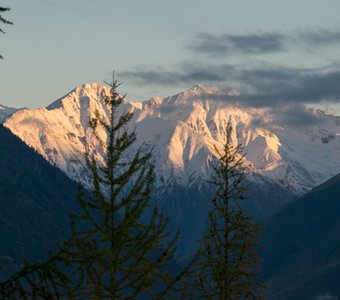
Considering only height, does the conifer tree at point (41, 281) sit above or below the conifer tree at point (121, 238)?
below

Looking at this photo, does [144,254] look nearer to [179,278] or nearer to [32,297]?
[179,278]

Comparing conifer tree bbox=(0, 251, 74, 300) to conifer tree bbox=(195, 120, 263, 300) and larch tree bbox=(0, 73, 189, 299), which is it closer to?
larch tree bbox=(0, 73, 189, 299)

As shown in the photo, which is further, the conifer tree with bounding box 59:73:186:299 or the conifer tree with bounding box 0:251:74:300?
the conifer tree with bounding box 59:73:186:299

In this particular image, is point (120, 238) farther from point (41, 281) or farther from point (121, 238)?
point (41, 281)

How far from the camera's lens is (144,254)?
3922 centimetres

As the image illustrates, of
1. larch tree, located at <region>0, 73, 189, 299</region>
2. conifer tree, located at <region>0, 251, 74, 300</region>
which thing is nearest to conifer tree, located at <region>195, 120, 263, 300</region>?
larch tree, located at <region>0, 73, 189, 299</region>

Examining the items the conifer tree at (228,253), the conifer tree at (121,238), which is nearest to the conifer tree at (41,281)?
the conifer tree at (121,238)

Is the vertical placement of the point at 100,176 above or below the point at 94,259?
above

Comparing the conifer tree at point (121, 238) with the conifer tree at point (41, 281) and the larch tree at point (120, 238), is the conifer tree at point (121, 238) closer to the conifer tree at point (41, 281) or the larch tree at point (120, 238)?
the larch tree at point (120, 238)

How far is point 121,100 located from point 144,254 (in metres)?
8.67

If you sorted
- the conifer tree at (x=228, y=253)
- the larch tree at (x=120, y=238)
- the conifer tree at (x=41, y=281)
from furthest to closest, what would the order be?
the conifer tree at (x=228, y=253) < the larch tree at (x=120, y=238) < the conifer tree at (x=41, y=281)

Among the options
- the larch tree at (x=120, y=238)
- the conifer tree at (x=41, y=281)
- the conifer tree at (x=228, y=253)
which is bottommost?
the conifer tree at (x=41, y=281)

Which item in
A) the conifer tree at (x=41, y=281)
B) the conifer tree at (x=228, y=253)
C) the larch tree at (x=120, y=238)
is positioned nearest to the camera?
the conifer tree at (x=41, y=281)

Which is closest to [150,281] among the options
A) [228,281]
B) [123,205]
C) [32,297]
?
[123,205]
